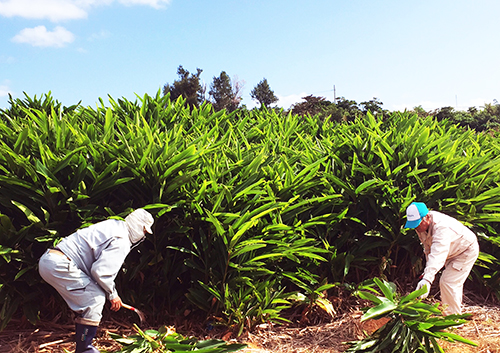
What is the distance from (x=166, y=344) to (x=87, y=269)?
2.72 feet

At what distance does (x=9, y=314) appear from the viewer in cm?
377

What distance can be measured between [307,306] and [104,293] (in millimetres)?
1971

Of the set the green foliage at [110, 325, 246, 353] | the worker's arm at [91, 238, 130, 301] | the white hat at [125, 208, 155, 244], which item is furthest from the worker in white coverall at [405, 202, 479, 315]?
the worker's arm at [91, 238, 130, 301]

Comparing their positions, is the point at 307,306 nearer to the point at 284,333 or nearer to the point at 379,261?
the point at 284,333

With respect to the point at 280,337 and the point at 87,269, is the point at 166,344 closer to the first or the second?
Result: the point at 87,269

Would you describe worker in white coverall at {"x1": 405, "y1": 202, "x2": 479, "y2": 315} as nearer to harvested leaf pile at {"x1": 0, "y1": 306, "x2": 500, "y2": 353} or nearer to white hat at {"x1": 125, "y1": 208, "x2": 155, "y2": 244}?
harvested leaf pile at {"x1": 0, "y1": 306, "x2": 500, "y2": 353}

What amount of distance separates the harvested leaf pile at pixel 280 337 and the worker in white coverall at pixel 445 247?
0.41 metres

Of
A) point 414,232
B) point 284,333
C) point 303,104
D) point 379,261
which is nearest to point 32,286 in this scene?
point 284,333

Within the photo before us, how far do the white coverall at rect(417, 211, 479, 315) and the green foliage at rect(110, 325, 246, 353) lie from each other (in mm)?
2041

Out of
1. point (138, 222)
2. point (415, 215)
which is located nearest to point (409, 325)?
point (415, 215)

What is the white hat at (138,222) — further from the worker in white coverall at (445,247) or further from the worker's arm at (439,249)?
the worker's arm at (439,249)

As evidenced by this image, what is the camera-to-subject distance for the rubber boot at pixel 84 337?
3352 millimetres

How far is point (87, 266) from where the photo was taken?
3.42m

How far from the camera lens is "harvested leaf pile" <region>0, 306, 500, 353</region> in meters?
3.77
